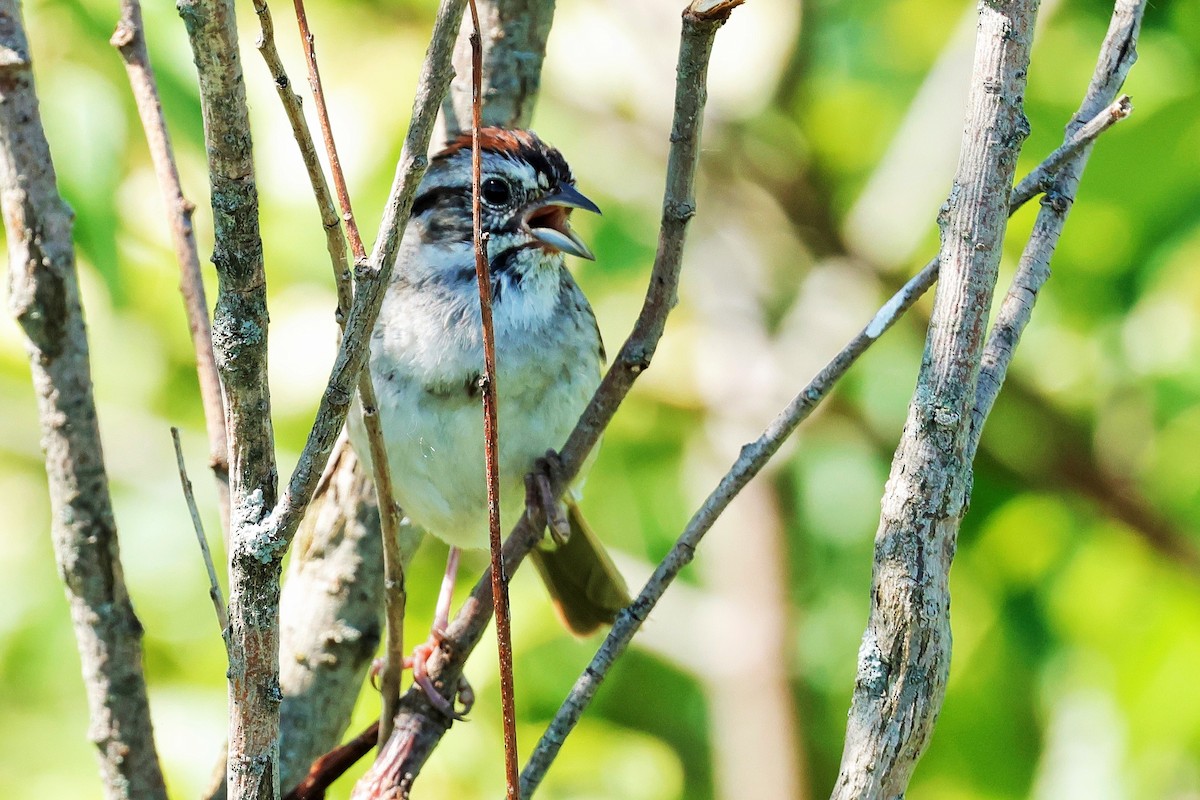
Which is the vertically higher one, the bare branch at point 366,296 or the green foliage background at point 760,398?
the green foliage background at point 760,398

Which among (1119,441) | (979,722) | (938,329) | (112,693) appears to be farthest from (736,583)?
(938,329)

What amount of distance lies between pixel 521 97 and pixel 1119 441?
219cm

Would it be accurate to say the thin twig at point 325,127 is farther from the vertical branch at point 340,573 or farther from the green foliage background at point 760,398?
the green foliage background at point 760,398

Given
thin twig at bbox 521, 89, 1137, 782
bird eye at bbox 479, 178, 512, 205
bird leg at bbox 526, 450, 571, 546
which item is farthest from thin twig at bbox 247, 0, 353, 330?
bird eye at bbox 479, 178, 512, 205

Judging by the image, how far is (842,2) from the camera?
178 inches

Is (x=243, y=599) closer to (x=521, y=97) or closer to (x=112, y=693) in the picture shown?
(x=112, y=693)

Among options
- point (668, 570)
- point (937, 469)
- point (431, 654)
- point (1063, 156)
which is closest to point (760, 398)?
point (431, 654)

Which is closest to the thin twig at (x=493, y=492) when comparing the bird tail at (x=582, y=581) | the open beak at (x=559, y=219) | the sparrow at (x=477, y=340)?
the sparrow at (x=477, y=340)

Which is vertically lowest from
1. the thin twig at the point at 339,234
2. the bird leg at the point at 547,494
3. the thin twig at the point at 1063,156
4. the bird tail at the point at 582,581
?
the thin twig at the point at 339,234

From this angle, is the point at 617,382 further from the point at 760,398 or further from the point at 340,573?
the point at 760,398

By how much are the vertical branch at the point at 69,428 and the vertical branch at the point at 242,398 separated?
991mm

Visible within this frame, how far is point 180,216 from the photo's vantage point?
2.54 m

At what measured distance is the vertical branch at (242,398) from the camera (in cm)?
139

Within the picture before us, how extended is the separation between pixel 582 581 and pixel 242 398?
2.27 metres
